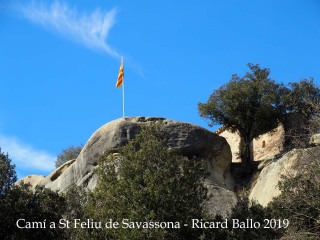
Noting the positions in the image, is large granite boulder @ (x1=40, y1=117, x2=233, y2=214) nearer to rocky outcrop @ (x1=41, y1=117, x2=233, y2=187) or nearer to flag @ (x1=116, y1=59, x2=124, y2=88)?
rocky outcrop @ (x1=41, y1=117, x2=233, y2=187)

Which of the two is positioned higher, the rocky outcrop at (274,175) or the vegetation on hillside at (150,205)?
the rocky outcrop at (274,175)

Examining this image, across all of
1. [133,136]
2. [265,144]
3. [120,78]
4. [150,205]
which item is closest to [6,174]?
[150,205]

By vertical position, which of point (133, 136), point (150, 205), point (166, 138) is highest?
point (133, 136)

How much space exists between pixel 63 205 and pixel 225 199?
24.8 feet

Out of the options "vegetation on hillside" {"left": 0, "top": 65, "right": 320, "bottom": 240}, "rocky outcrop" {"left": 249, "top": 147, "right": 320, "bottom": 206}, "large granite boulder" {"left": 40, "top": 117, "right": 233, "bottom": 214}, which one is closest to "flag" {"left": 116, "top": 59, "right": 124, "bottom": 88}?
"large granite boulder" {"left": 40, "top": 117, "right": 233, "bottom": 214}

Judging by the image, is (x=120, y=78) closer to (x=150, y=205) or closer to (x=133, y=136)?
(x=133, y=136)

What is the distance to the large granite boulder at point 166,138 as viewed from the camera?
30091mm

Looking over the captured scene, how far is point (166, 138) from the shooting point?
29.6 metres

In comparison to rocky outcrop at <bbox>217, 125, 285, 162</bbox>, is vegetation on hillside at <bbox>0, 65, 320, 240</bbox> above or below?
below

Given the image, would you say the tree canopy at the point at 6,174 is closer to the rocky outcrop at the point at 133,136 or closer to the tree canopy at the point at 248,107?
the rocky outcrop at the point at 133,136

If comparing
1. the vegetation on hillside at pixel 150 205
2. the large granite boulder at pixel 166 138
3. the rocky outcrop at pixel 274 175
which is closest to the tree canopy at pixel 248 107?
the large granite boulder at pixel 166 138

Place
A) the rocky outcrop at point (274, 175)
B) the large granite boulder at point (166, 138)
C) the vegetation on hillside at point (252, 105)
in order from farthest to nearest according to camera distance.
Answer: the vegetation on hillside at point (252, 105) → the large granite boulder at point (166, 138) → the rocky outcrop at point (274, 175)

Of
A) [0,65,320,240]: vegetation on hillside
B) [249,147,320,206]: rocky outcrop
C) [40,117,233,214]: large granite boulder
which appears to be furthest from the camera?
[40,117,233,214]: large granite boulder

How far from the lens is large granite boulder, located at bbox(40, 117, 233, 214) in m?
30.1
